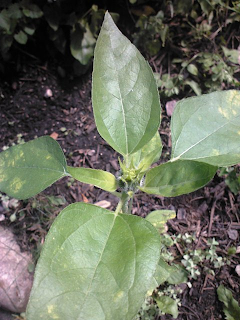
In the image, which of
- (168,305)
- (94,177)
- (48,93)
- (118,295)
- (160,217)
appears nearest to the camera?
(118,295)

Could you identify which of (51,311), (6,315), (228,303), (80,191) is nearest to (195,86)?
(80,191)

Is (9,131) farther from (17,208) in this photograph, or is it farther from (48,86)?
(17,208)

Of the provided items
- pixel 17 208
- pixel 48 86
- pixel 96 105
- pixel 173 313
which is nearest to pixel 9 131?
pixel 48 86

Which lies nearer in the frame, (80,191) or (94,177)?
(94,177)

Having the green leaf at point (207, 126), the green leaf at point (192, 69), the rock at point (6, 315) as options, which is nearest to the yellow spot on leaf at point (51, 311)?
the green leaf at point (207, 126)

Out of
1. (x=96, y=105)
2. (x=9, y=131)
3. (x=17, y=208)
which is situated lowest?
(x=17, y=208)

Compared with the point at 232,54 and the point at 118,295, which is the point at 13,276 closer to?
the point at 118,295
